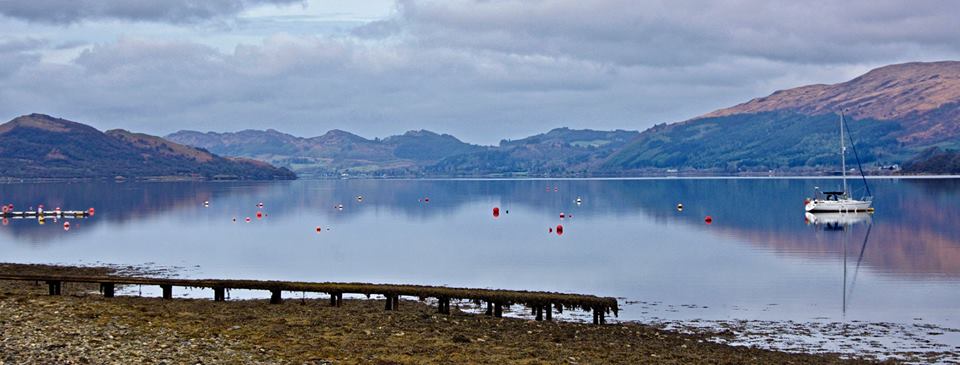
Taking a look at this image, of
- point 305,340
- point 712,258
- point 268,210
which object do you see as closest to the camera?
point 305,340

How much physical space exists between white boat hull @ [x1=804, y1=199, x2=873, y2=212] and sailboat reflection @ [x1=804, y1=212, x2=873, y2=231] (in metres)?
1.84

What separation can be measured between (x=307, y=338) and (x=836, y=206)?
120 metres

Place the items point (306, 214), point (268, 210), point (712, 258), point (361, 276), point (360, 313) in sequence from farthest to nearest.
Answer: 1. point (268, 210)
2. point (306, 214)
3. point (712, 258)
4. point (361, 276)
5. point (360, 313)

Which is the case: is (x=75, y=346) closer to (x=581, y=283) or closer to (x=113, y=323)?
(x=113, y=323)

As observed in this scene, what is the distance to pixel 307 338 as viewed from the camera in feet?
98.8

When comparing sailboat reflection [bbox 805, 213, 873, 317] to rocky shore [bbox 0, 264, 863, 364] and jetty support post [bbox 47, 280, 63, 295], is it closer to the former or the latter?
rocky shore [bbox 0, 264, 863, 364]

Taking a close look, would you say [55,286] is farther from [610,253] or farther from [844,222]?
[844,222]

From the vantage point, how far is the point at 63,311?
107 ft

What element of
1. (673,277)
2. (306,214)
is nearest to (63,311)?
(673,277)

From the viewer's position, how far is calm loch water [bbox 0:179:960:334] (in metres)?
48.1

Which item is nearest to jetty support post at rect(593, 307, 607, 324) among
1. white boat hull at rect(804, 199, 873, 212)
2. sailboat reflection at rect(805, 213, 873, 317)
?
sailboat reflection at rect(805, 213, 873, 317)

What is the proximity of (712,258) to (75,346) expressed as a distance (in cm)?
5274

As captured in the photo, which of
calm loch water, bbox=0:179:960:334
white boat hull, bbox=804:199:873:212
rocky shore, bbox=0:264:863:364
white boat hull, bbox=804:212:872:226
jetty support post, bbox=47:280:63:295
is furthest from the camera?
white boat hull, bbox=804:199:873:212

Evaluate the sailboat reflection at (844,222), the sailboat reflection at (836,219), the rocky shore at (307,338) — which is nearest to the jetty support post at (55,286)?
the rocky shore at (307,338)
